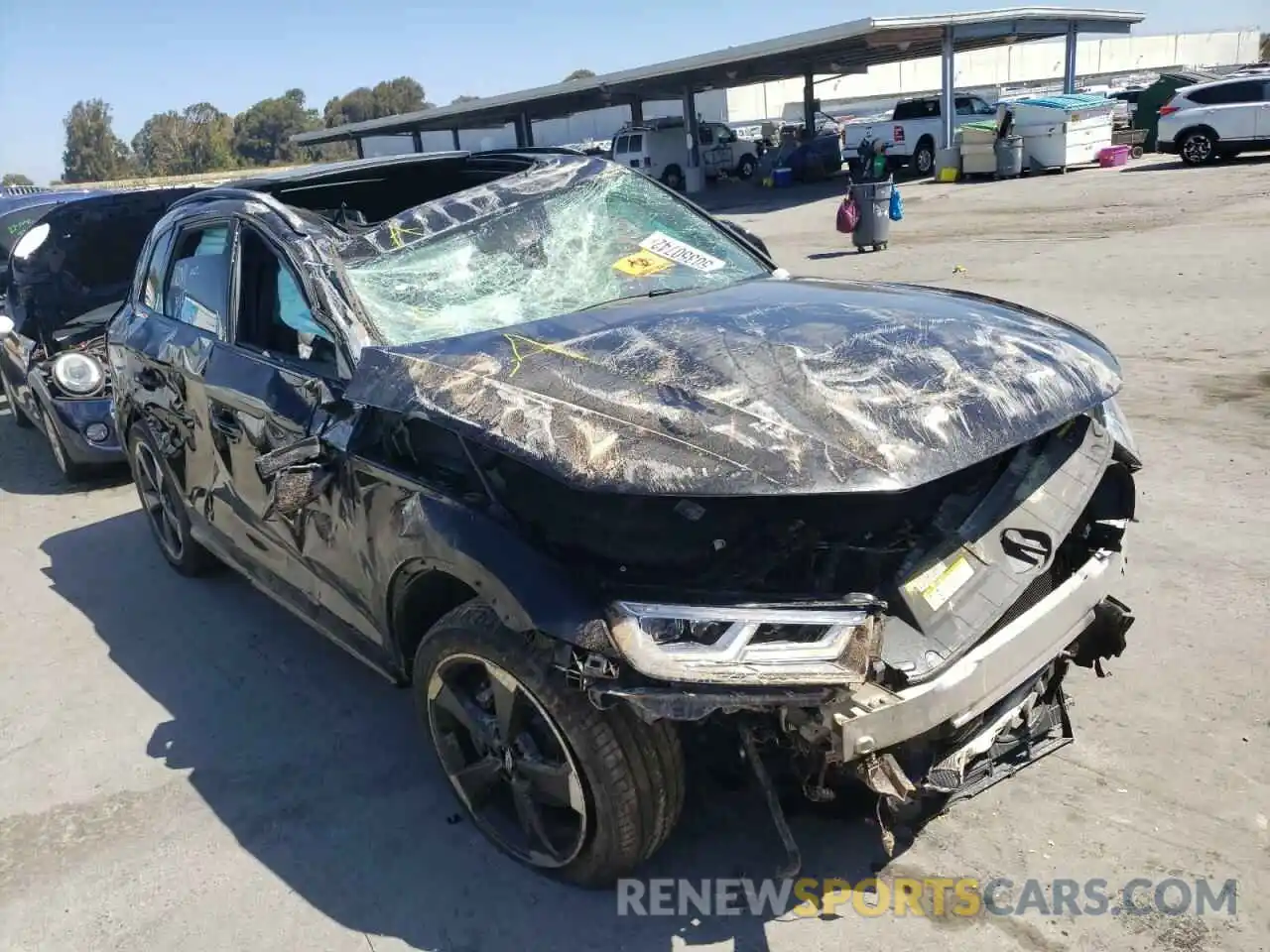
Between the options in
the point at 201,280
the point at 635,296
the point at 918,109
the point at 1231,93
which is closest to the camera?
the point at 635,296

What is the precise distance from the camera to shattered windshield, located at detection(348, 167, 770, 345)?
340 cm

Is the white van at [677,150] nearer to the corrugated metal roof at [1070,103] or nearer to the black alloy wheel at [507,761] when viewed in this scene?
the corrugated metal roof at [1070,103]

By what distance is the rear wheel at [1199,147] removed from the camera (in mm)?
22719

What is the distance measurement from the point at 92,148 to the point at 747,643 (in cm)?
11676

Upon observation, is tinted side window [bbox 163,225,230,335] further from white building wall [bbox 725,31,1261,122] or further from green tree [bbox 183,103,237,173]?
green tree [bbox 183,103,237,173]

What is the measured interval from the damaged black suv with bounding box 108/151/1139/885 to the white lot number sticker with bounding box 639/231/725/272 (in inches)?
12.1

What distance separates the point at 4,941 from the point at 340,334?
2029 mm

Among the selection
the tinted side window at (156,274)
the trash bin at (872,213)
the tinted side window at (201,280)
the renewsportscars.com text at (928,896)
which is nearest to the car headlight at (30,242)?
the tinted side window at (156,274)

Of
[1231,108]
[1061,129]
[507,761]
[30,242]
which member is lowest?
[507,761]

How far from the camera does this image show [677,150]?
118ft

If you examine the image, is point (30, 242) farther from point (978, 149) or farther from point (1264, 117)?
point (1264, 117)

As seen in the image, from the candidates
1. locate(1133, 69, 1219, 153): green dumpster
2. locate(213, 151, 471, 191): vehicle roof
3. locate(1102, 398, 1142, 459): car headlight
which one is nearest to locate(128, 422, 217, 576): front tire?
locate(213, 151, 471, 191): vehicle roof

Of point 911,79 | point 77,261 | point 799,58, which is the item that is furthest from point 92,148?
point 77,261

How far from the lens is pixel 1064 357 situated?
113 inches
